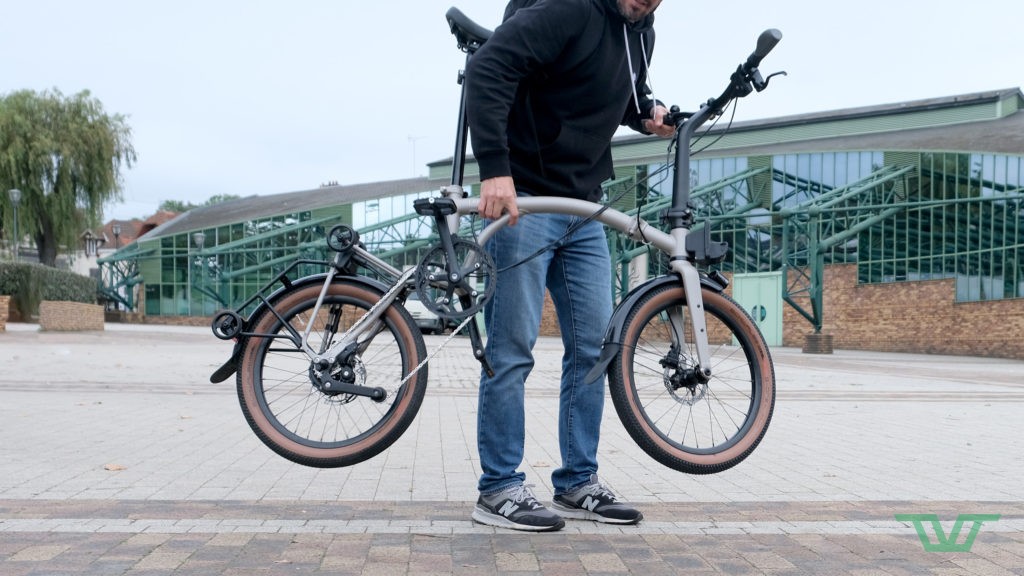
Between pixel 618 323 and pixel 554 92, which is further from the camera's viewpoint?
pixel 554 92

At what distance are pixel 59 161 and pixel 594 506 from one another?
43798mm

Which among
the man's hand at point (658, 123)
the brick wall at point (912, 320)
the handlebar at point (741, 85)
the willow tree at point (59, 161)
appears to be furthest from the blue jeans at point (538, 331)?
the willow tree at point (59, 161)

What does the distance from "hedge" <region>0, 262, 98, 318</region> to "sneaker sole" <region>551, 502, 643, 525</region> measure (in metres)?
28.8

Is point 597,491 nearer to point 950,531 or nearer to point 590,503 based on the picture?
point 590,503

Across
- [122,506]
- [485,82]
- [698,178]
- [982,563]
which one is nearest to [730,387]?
[982,563]

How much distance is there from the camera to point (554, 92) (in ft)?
11.6

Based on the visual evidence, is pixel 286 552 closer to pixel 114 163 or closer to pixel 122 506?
pixel 122 506

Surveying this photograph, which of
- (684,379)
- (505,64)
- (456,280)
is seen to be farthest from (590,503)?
(505,64)

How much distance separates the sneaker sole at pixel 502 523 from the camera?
340cm

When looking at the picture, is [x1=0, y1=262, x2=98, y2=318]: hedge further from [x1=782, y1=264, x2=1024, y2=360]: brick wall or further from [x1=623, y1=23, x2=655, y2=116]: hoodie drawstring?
[x1=623, y1=23, x2=655, y2=116]: hoodie drawstring

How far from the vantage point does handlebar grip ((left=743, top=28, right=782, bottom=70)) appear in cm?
338

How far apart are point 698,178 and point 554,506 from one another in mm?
36850

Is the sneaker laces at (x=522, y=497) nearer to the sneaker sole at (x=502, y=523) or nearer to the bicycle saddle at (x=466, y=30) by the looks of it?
the sneaker sole at (x=502, y=523)

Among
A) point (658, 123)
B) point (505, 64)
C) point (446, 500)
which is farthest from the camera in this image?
point (446, 500)
